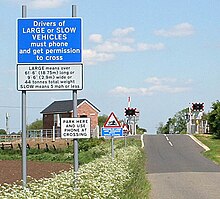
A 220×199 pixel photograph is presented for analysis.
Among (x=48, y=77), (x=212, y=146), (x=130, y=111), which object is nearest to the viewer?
(x=48, y=77)

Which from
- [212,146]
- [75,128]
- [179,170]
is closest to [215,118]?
[212,146]

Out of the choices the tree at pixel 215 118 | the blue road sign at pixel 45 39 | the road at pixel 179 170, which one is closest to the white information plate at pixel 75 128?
the blue road sign at pixel 45 39

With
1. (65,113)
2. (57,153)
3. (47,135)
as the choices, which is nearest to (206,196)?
(57,153)

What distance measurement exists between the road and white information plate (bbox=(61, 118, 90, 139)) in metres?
6.16

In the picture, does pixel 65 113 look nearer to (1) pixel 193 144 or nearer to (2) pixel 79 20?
(1) pixel 193 144

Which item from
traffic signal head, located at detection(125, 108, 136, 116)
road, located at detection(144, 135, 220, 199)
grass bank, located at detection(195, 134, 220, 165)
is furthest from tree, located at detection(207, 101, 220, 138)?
traffic signal head, located at detection(125, 108, 136, 116)

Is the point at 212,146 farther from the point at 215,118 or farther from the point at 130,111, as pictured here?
the point at 130,111

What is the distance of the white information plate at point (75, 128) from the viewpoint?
12281mm

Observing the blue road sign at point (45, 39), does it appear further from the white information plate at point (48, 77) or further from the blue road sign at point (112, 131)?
the blue road sign at point (112, 131)

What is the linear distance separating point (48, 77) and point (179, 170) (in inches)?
790

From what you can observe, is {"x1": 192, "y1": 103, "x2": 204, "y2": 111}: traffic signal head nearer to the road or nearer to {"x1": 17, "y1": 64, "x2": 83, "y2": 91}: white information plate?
the road

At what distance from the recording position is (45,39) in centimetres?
1212

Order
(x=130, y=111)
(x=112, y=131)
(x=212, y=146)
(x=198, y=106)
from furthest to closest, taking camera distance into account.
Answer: (x=198, y=106) → (x=212, y=146) → (x=130, y=111) → (x=112, y=131)

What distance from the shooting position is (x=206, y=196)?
18.4 meters
